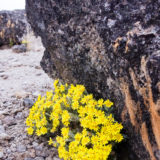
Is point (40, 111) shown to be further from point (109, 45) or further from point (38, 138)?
point (109, 45)

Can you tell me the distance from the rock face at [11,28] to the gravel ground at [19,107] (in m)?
3.84

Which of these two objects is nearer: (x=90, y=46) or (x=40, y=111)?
(x=90, y=46)

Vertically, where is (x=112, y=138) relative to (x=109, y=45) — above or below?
below

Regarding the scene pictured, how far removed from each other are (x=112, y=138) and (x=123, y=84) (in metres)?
0.71

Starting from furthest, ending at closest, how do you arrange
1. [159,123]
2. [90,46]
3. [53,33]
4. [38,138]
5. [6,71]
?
[6,71] → [38,138] → [53,33] → [90,46] → [159,123]

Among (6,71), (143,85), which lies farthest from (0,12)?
(143,85)

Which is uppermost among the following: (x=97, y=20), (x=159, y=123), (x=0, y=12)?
(x=0, y=12)

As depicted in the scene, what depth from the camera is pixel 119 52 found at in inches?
84.8

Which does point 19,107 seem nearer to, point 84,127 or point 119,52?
point 84,127

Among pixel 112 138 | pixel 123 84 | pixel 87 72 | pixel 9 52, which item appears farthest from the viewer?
pixel 9 52

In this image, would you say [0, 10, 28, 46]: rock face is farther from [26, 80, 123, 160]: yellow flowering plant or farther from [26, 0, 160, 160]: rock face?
[26, 80, 123, 160]: yellow flowering plant

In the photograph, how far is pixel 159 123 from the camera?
1.84 meters

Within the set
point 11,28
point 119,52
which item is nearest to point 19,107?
point 119,52

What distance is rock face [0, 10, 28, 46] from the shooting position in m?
11.7
